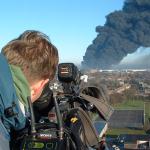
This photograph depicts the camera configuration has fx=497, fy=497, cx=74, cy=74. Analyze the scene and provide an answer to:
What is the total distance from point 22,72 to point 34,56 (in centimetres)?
8

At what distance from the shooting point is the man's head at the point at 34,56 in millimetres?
959

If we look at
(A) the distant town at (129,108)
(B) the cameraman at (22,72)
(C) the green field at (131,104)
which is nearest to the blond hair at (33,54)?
(B) the cameraman at (22,72)

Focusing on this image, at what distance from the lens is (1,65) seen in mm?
773

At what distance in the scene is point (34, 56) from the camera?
97 centimetres

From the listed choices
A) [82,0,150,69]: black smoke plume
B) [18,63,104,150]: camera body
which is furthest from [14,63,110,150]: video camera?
[82,0,150,69]: black smoke plume

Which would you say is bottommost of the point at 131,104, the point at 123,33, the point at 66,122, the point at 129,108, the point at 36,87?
the point at 123,33

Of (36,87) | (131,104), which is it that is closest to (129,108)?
(131,104)

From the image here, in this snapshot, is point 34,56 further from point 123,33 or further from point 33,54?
point 123,33

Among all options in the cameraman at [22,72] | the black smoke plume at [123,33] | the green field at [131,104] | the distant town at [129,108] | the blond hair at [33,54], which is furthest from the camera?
the black smoke plume at [123,33]

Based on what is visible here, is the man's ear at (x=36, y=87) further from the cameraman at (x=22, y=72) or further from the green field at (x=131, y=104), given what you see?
the green field at (x=131, y=104)

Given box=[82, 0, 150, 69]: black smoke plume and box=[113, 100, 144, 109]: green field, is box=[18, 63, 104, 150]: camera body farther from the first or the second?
box=[82, 0, 150, 69]: black smoke plume

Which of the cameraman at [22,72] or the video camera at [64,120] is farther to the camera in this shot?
the video camera at [64,120]

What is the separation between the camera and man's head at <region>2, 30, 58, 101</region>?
96cm

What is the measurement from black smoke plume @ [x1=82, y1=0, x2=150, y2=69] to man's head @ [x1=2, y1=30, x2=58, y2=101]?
89581 millimetres
